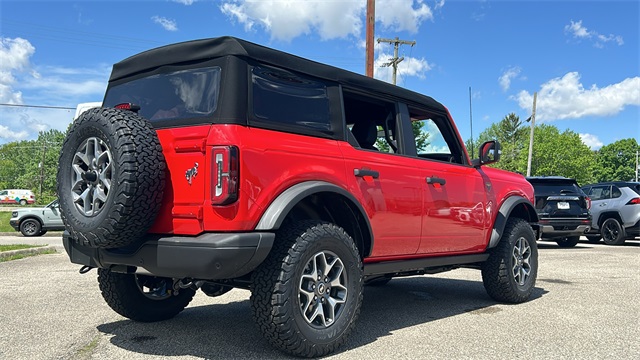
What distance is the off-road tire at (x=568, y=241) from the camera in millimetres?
13469

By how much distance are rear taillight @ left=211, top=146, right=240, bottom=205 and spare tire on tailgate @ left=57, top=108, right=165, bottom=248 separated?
1.25ft

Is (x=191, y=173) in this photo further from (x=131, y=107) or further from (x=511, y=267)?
(x=511, y=267)

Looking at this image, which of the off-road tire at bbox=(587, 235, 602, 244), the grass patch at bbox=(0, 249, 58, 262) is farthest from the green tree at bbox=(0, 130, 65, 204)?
the off-road tire at bbox=(587, 235, 602, 244)

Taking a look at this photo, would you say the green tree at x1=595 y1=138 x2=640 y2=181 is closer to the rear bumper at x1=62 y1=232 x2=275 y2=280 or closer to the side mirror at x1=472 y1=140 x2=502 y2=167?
the side mirror at x1=472 y1=140 x2=502 y2=167

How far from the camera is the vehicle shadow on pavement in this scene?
12.2 ft

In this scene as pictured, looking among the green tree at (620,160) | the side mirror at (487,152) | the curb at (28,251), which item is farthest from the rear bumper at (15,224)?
the green tree at (620,160)

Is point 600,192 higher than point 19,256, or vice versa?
point 600,192

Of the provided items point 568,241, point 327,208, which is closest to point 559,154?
point 568,241

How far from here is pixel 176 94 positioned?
12.3ft

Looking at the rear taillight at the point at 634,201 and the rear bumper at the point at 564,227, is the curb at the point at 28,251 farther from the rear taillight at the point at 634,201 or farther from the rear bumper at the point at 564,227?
the rear taillight at the point at 634,201

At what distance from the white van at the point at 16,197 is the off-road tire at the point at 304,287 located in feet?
221

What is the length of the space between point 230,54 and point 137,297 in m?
2.20

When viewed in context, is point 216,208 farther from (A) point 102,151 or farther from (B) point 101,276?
(B) point 101,276

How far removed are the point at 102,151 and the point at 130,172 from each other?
365 millimetres
